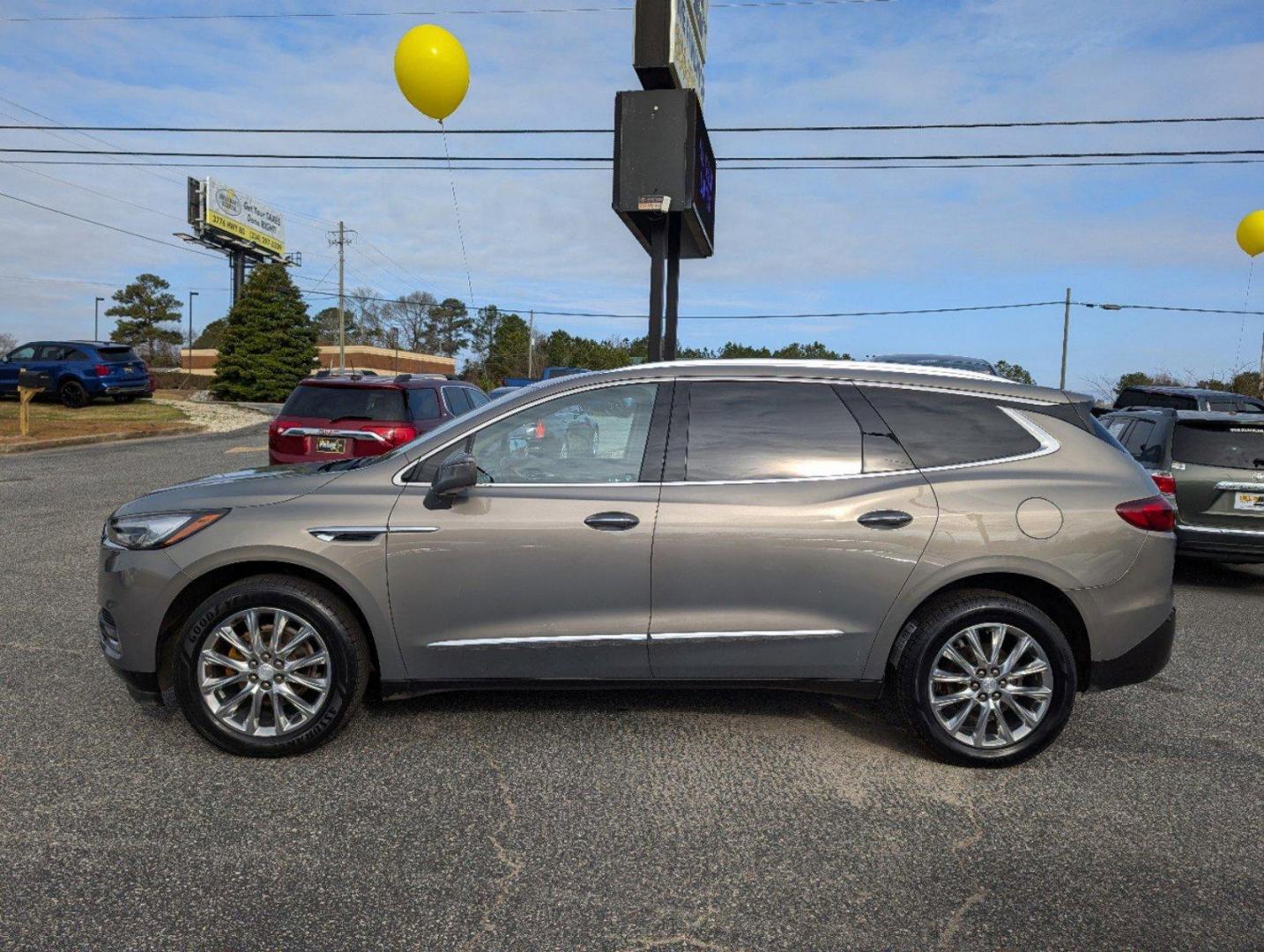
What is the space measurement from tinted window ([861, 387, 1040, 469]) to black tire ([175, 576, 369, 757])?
8.36 ft

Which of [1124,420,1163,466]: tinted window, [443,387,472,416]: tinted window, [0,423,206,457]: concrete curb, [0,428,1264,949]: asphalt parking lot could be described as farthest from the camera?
[0,423,206,457]: concrete curb

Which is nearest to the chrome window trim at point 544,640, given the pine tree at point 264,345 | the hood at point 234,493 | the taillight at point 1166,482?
the hood at point 234,493

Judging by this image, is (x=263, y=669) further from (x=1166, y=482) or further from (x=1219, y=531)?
(x=1219, y=531)

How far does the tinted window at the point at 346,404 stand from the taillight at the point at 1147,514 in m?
6.93

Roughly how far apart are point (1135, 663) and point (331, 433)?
733cm

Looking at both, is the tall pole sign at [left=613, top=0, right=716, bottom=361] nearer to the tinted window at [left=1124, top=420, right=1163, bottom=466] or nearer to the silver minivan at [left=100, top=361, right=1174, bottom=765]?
the tinted window at [left=1124, top=420, right=1163, bottom=466]

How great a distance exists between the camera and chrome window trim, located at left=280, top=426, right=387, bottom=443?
9359 millimetres

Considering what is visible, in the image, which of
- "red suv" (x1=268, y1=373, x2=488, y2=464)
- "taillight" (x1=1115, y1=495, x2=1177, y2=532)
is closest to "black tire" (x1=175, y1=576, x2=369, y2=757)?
"taillight" (x1=1115, y1=495, x2=1177, y2=532)

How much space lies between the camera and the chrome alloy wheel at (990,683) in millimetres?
4168

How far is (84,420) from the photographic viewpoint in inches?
978

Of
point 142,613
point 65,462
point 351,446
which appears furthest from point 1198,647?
point 65,462

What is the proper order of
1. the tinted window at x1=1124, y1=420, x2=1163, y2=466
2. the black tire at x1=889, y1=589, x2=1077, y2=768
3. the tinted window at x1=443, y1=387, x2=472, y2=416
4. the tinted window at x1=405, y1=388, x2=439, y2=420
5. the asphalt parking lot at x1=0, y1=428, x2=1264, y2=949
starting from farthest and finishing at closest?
the tinted window at x1=443, y1=387, x2=472, y2=416 < the tinted window at x1=405, y1=388, x2=439, y2=420 < the tinted window at x1=1124, y1=420, x2=1163, y2=466 < the black tire at x1=889, y1=589, x2=1077, y2=768 < the asphalt parking lot at x1=0, y1=428, x2=1264, y2=949

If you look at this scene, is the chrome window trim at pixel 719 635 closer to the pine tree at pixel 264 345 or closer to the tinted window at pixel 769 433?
the tinted window at pixel 769 433

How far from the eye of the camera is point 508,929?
9.52 ft
